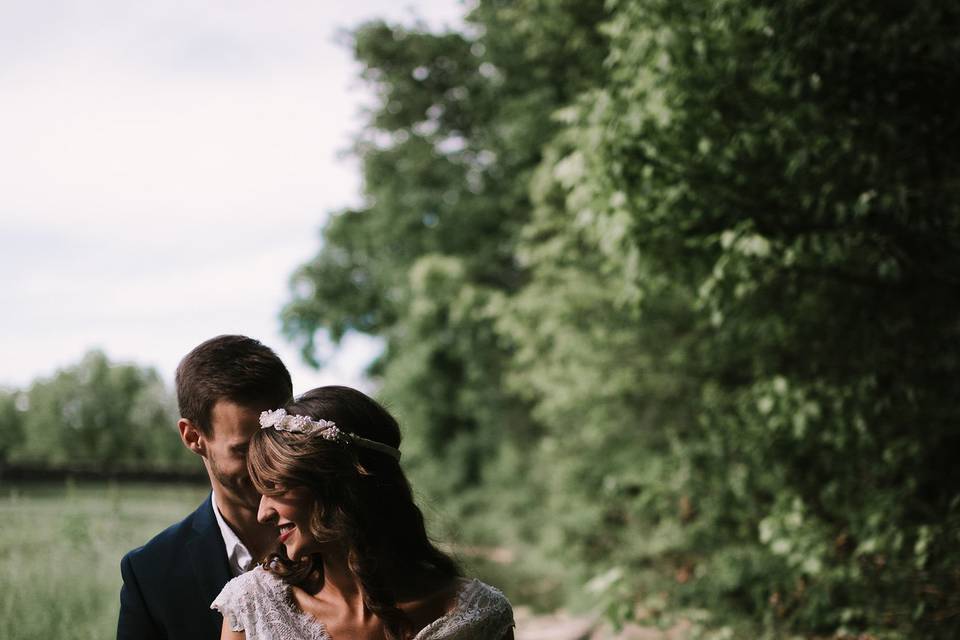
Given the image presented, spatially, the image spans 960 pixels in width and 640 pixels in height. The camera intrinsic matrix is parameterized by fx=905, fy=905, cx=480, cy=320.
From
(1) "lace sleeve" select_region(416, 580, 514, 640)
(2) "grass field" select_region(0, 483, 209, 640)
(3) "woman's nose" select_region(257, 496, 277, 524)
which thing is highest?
(3) "woman's nose" select_region(257, 496, 277, 524)

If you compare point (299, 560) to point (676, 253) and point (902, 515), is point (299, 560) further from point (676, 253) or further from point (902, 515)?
point (902, 515)

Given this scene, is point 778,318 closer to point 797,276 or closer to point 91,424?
point 797,276

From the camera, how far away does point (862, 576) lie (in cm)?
527

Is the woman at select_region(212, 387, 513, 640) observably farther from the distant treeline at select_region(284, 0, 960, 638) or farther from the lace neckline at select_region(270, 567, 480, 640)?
the distant treeline at select_region(284, 0, 960, 638)

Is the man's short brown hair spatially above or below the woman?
above

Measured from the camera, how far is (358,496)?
2.42m

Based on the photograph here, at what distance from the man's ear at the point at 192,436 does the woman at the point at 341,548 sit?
50cm

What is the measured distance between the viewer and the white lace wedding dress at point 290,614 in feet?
7.70

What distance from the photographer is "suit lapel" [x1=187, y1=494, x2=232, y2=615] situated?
274 cm

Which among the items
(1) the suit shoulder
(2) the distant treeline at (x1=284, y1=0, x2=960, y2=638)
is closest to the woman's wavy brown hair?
(1) the suit shoulder

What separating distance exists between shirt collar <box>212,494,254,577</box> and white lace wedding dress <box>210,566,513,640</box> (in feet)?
1.30

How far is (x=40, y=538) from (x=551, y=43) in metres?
9.94

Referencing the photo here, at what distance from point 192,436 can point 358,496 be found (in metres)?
0.79

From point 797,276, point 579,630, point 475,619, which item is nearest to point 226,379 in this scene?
point 475,619
